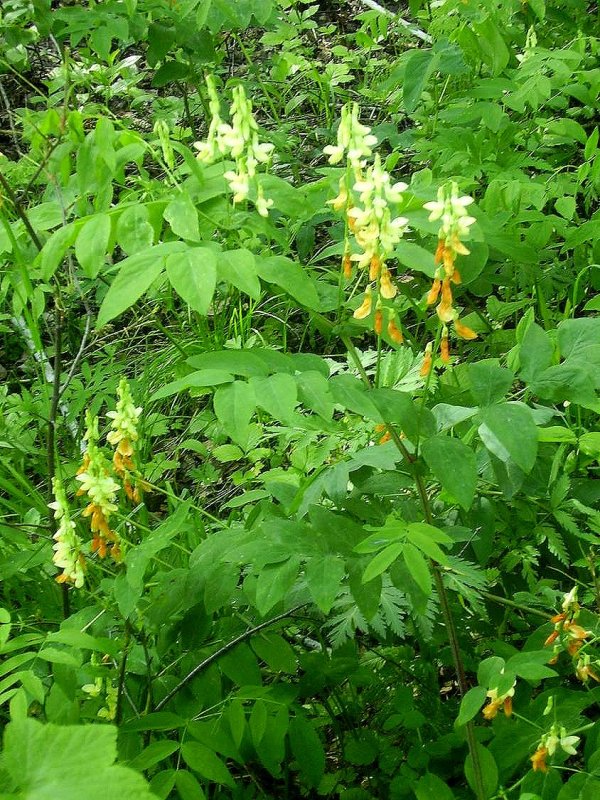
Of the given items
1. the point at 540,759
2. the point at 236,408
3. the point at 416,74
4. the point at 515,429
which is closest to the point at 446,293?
the point at 515,429

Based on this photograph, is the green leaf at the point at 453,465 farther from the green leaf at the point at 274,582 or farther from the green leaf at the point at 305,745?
the green leaf at the point at 305,745

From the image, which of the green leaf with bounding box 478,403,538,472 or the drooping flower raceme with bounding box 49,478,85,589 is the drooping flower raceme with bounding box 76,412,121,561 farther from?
the green leaf with bounding box 478,403,538,472

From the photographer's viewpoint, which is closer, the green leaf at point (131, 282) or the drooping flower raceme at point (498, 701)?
the green leaf at point (131, 282)

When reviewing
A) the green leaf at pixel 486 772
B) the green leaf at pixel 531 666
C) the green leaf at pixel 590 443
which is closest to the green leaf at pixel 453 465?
the green leaf at pixel 531 666

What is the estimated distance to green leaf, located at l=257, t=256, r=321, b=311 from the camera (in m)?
1.31

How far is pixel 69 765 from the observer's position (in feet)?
2.12

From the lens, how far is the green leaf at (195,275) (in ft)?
4.04

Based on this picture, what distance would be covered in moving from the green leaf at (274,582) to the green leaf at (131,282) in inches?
19.5

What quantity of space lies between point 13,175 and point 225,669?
242 cm

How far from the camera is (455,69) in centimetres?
284

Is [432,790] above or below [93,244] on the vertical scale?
below

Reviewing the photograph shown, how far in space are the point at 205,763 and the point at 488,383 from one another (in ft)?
2.70

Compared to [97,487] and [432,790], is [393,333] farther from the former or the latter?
[432,790]

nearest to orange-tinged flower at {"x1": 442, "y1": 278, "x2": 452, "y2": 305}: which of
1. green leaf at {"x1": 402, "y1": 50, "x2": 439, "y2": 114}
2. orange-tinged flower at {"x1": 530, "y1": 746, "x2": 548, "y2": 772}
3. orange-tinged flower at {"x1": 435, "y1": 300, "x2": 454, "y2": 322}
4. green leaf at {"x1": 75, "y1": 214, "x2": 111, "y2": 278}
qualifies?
orange-tinged flower at {"x1": 435, "y1": 300, "x2": 454, "y2": 322}
